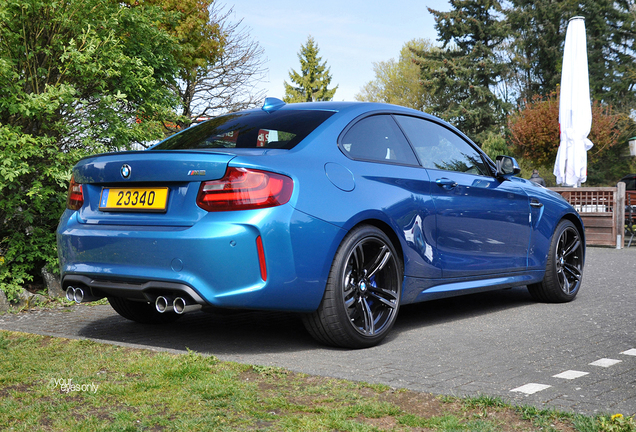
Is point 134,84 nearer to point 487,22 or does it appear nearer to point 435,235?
point 435,235

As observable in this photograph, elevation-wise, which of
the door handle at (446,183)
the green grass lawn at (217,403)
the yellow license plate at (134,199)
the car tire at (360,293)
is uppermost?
the door handle at (446,183)

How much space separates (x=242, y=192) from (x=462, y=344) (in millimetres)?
1763

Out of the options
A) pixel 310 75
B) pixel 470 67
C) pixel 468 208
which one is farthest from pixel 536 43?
pixel 468 208

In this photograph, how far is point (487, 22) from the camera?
44562 mm

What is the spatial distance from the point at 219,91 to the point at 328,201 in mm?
18480

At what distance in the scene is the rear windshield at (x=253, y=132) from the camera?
4332 millimetres

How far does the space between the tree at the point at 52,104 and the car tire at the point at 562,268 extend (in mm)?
4082

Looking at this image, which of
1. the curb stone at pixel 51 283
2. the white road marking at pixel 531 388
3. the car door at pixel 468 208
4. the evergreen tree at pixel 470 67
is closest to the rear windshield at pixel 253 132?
the car door at pixel 468 208

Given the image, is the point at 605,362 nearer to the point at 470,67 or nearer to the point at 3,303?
the point at 3,303

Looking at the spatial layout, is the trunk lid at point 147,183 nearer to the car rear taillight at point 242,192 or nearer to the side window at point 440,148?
Answer: the car rear taillight at point 242,192

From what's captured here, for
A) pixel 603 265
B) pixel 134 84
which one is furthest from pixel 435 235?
pixel 603 265

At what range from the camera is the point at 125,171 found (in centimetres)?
404

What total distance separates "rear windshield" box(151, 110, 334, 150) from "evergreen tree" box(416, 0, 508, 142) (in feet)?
129

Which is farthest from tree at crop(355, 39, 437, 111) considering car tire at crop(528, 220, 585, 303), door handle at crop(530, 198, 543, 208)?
door handle at crop(530, 198, 543, 208)
